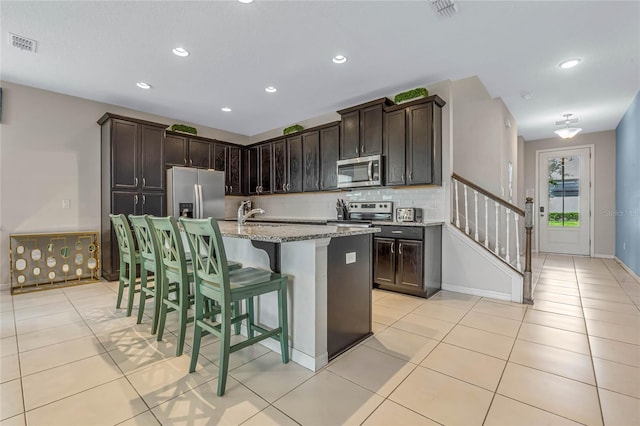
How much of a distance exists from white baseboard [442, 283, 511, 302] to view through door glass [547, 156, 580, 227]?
16.1 ft

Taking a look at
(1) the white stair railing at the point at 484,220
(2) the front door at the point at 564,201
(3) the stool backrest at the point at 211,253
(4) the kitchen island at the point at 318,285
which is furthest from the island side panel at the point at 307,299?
(2) the front door at the point at 564,201

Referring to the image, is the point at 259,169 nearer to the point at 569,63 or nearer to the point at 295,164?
the point at 295,164

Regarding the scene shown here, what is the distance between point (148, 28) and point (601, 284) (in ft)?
Result: 20.8

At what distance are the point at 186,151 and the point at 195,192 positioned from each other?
855mm

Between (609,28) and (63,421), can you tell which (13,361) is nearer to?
(63,421)

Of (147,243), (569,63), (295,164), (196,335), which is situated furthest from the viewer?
(295,164)

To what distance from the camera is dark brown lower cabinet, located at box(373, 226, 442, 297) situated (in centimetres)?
357

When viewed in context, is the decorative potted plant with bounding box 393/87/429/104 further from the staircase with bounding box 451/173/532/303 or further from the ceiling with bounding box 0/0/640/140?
the staircase with bounding box 451/173/532/303

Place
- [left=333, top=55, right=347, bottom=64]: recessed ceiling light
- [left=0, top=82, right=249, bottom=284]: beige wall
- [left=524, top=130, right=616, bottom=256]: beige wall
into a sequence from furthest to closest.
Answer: [left=524, top=130, right=616, bottom=256]: beige wall < [left=0, top=82, right=249, bottom=284]: beige wall < [left=333, top=55, right=347, bottom=64]: recessed ceiling light

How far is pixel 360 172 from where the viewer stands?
4496 millimetres

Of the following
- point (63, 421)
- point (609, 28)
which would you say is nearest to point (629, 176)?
point (609, 28)

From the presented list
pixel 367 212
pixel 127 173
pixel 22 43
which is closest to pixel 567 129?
pixel 367 212

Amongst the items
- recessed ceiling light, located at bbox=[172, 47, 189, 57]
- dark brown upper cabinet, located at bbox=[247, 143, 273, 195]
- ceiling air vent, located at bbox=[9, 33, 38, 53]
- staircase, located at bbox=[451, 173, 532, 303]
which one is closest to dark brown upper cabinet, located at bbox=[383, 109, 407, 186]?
staircase, located at bbox=[451, 173, 532, 303]

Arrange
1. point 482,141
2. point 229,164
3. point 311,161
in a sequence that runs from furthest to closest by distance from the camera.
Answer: point 229,164 < point 311,161 < point 482,141
